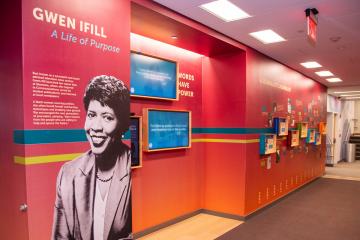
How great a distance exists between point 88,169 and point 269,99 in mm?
3948

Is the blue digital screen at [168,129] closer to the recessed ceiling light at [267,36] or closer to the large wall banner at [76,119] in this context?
the large wall banner at [76,119]

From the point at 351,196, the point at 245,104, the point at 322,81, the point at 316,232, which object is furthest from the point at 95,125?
the point at 322,81

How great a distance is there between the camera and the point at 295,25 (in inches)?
147

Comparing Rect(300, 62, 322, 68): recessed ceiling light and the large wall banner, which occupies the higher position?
Rect(300, 62, 322, 68): recessed ceiling light

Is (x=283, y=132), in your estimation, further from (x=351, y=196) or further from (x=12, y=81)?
(x=12, y=81)

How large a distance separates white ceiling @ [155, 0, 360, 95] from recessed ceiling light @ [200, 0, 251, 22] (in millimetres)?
73

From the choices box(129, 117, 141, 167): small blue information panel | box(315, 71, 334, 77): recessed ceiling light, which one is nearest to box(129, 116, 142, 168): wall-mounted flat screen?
box(129, 117, 141, 167): small blue information panel

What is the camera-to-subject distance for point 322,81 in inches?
326

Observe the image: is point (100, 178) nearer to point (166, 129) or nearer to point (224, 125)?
point (166, 129)

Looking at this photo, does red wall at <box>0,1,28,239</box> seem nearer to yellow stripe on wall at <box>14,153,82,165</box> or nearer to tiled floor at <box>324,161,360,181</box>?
yellow stripe on wall at <box>14,153,82,165</box>

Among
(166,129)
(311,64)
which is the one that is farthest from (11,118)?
(311,64)

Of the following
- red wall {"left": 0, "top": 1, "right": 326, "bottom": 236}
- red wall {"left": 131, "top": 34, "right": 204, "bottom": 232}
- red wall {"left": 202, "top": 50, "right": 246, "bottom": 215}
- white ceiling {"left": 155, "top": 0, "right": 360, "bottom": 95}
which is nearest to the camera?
white ceiling {"left": 155, "top": 0, "right": 360, "bottom": 95}

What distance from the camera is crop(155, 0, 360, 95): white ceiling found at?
312 centimetres

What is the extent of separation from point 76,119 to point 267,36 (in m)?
3.14
